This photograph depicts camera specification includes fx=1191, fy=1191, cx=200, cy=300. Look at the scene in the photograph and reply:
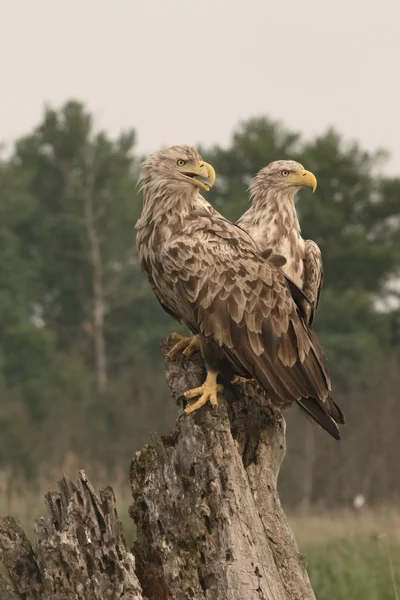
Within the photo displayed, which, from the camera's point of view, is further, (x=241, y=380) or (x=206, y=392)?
(x=241, y=380)

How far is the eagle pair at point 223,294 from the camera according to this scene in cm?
687

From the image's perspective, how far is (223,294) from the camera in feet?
22.9

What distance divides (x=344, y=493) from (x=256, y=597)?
31504 mm

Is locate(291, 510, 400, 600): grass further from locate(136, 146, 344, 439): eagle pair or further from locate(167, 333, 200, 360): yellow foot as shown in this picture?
locate(167, 333, 200, 360): yellow foot

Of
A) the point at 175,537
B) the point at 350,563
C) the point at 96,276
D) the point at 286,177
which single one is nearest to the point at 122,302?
the point at 96,276

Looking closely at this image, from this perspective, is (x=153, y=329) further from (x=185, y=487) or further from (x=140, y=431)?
(x=185, y=487)

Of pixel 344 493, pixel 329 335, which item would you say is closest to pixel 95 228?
pixel 329 335

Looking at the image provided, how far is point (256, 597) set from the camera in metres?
6.04

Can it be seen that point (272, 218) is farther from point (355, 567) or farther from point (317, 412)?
point (355, 567)

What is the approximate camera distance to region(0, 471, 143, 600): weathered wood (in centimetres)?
587

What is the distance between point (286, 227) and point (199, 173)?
2.98 feet

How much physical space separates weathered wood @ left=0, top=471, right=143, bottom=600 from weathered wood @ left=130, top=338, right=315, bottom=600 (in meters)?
0.29

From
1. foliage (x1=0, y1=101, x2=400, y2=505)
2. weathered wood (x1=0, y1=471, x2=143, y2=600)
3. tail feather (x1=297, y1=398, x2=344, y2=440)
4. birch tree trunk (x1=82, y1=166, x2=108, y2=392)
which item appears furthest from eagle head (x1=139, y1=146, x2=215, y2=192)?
birch tree trunk (x1=82, y1=166, x2=108, y2=392)

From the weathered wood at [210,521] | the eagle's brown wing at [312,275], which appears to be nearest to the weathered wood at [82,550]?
the weathered wood at [210,521]
